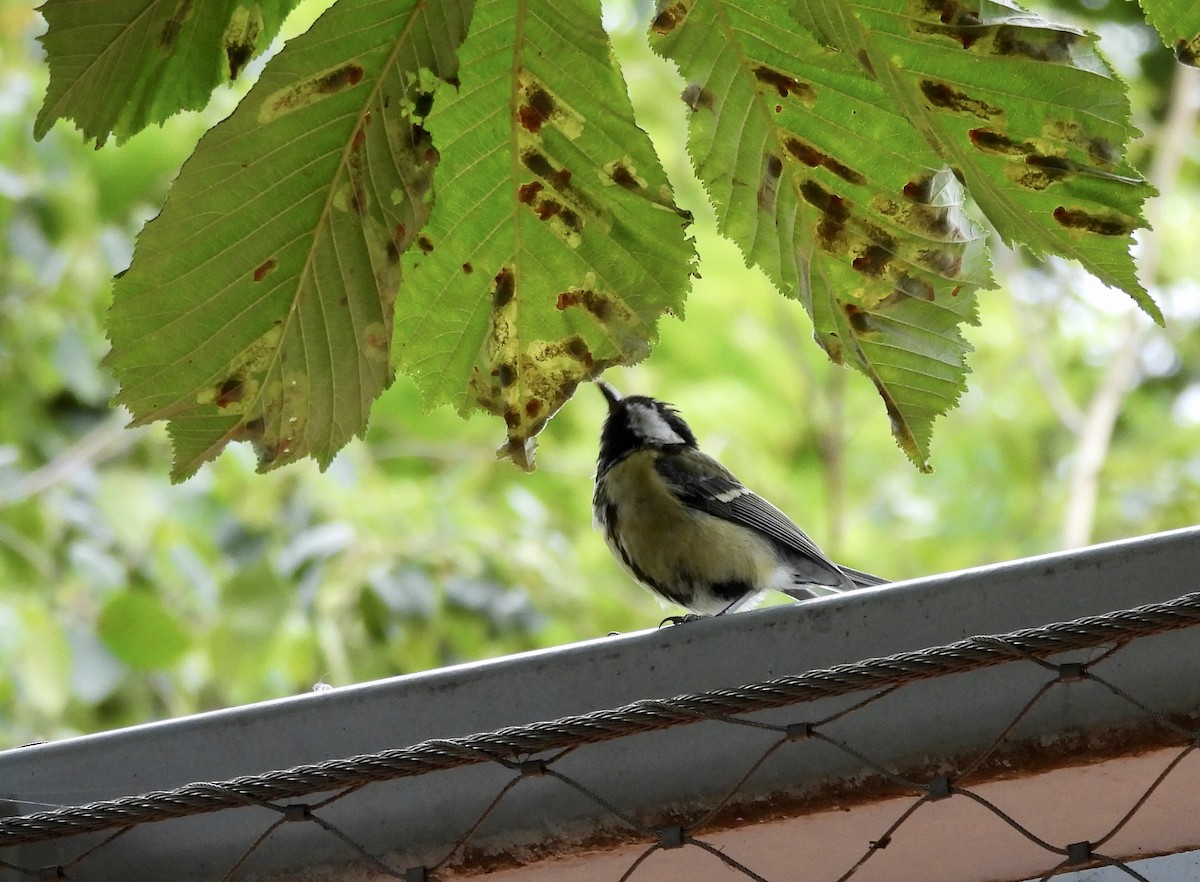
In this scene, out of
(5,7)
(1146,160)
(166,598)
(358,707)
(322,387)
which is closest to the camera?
(322,387)

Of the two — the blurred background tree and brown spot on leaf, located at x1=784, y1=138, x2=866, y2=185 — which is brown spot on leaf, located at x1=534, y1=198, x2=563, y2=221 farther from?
the blurred background tree

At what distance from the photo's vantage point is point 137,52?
114cm

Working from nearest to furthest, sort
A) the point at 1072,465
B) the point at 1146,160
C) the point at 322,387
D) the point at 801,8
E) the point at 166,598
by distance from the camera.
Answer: the point at 801,8 → the point at 322,387 → the point at 166,598 → the point at 1072,465 → the point at 1146,160

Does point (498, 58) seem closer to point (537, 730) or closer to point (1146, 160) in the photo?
point (537, 730)

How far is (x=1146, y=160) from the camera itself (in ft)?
24.4

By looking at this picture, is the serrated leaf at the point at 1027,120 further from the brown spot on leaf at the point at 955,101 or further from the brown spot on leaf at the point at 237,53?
the brown spot on leaf at the point at 237,53

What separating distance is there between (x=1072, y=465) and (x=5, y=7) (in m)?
5.13

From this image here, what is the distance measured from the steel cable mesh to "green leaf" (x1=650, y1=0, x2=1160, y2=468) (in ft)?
0.72

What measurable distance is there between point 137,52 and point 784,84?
0.57 meters

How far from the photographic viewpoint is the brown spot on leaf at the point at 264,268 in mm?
1201

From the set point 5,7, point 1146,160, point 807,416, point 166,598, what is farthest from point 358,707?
point 1146,160

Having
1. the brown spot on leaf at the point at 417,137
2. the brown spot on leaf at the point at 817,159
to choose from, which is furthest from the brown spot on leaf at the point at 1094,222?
the brown spot on leaf at the point at 417,137

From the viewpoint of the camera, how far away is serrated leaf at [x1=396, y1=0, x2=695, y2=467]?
3.97 ft

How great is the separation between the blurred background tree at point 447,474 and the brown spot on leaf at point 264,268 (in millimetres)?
2035
